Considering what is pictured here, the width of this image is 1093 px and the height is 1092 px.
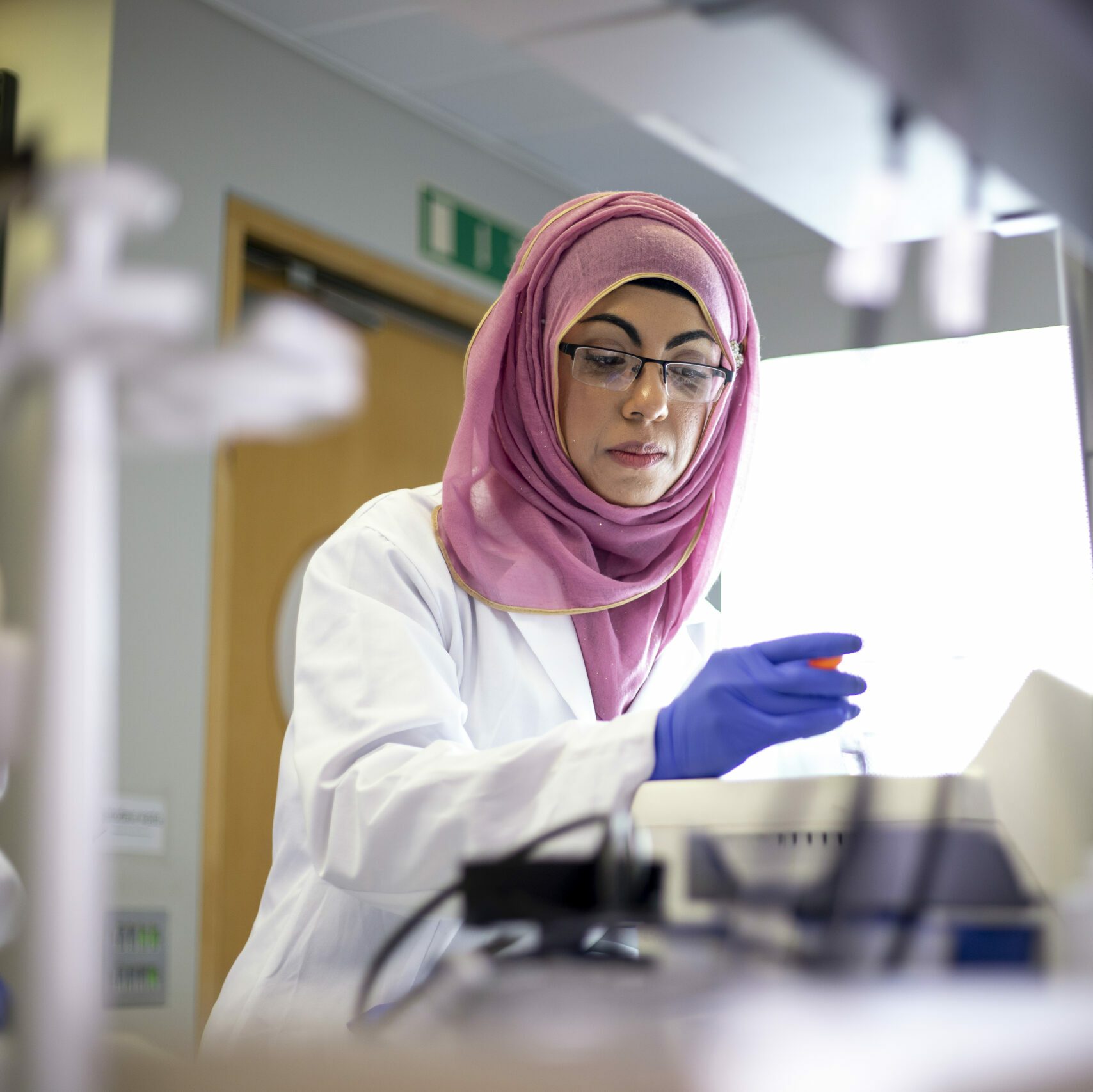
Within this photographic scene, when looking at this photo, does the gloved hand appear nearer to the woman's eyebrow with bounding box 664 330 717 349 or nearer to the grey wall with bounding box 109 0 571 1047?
the grey wall with bounding box 109 0 571 1047

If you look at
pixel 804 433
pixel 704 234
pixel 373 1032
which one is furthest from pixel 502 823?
pixel 704 234

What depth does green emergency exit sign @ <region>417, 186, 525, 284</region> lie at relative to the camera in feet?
4.92

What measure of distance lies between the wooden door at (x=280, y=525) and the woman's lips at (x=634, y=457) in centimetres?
27

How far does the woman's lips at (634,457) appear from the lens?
52.7 inches

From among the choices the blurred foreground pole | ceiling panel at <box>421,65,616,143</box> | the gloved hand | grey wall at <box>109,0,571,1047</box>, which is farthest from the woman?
the blurred foreground pole

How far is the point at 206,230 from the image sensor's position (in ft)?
2.97

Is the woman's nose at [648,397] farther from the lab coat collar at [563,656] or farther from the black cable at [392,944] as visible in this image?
the black cable at [392,944]

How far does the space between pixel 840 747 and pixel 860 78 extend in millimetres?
834

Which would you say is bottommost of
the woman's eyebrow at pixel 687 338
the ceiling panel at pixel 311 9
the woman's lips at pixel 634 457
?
the woman's lips at pixel 634 457

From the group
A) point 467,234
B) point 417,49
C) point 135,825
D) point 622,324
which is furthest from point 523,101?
point 467,234

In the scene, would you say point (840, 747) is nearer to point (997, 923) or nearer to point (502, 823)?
point (502, 823)

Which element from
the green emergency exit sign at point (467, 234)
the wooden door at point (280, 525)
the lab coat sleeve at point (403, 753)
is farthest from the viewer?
the wooden door at point (280, 525)

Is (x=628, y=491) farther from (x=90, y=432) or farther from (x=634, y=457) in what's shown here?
A: (x=90, y=432)

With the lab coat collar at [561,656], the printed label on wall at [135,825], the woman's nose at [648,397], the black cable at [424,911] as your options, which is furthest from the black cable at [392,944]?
the woman's nose at [648,397]
